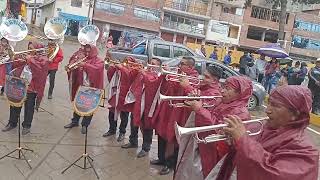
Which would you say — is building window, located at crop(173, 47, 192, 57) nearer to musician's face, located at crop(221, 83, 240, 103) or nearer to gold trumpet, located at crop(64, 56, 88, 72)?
gold trumpet, located at crop(64, 56, 88, 72)

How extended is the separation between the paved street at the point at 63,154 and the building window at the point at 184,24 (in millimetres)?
37741

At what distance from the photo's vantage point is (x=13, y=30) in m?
6.48

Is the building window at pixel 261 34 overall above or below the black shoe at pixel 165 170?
above

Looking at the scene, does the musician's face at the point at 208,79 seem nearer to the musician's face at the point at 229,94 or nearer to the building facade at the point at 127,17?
the musician's face at the point at 229,94

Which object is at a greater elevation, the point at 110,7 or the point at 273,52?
the point at 110,7

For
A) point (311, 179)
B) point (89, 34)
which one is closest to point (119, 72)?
point (89, 34)

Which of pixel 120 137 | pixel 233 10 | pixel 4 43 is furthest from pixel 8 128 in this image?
pixel 233 10

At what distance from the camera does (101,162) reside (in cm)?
600

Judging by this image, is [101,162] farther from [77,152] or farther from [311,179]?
[311,179]

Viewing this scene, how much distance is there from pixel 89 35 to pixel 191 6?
40110mm

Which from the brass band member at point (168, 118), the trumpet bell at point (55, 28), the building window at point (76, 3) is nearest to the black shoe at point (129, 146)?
the brass band member at point (168, 118)

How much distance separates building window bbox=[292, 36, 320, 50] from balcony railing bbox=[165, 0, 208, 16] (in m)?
11.8

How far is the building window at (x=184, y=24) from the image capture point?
45156 millimetres

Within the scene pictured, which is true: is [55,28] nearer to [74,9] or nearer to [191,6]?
[74,9]
